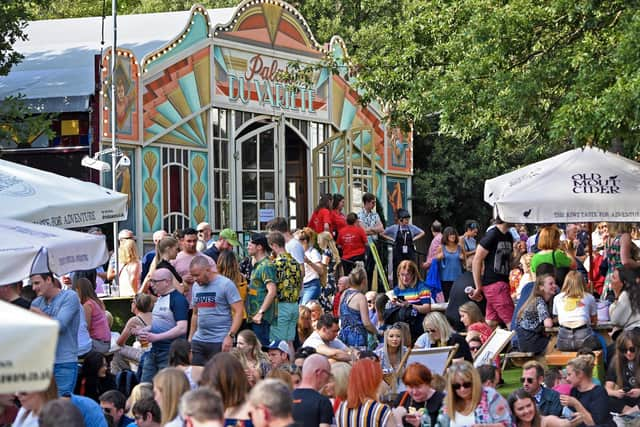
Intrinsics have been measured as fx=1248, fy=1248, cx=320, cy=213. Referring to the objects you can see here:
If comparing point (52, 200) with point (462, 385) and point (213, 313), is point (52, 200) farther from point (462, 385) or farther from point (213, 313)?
point (462, 385)

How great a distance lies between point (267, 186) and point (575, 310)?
12.7 meters

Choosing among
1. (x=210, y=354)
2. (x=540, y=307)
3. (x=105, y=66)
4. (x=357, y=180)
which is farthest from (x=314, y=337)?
(x=357, y=180)

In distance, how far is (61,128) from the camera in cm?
2130

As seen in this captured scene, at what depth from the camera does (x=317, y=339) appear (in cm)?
1227

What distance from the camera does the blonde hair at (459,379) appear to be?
27.8ft

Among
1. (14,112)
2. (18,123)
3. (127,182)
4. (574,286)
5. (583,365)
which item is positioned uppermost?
(14,112)

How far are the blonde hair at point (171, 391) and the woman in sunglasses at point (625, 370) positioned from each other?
14.9 feet

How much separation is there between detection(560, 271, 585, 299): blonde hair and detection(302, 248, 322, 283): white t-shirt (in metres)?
4.12

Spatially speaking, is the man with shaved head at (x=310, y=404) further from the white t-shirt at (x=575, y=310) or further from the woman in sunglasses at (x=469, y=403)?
the white t-shirt at (x=575, y=310)

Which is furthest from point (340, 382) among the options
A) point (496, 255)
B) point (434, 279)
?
point (434, 279)

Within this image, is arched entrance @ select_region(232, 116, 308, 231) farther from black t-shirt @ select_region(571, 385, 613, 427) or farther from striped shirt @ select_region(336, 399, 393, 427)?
striped shirt @ select_region(336, 399, 393, 427)

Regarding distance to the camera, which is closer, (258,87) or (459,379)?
(459,379)

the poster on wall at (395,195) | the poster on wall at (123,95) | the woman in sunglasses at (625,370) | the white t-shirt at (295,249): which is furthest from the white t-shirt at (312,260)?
the poster on wall at (395,195)

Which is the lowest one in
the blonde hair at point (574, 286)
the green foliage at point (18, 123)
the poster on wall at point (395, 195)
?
the blonde hair at point (574, 286)
